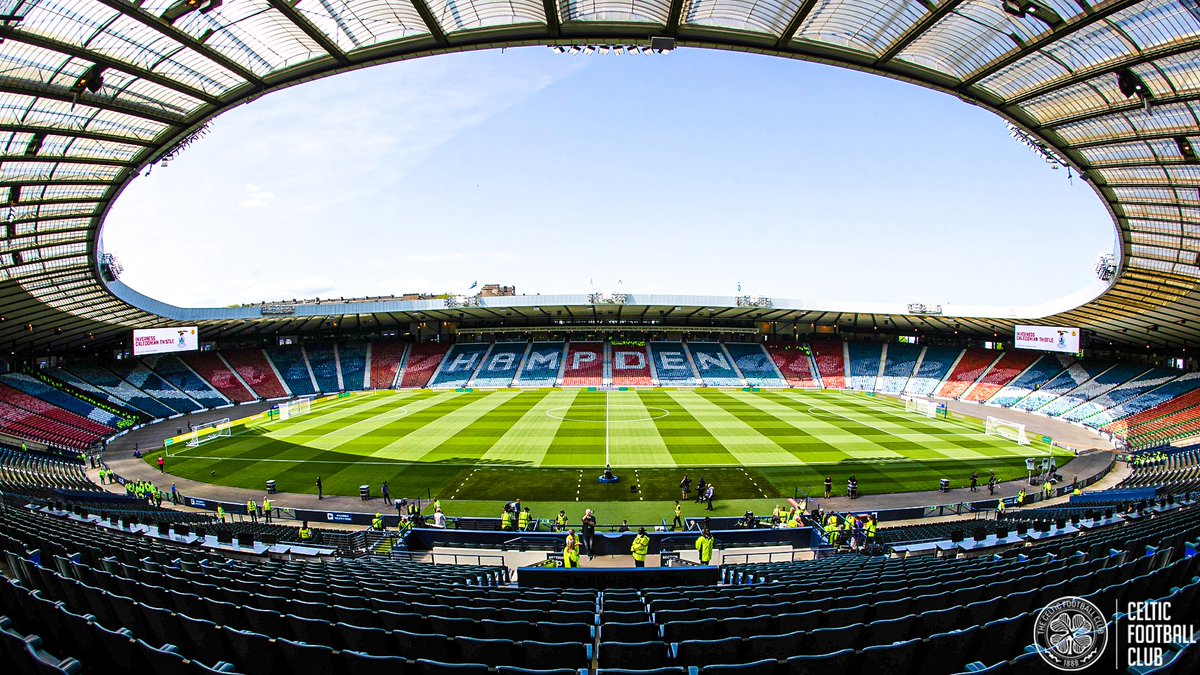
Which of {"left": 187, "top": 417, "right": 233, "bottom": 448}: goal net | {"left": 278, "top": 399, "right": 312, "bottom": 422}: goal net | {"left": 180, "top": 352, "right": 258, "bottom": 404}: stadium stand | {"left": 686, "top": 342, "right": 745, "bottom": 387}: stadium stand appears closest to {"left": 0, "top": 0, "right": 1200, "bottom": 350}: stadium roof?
{"left": 187, "top": 417, "right": 233, "bottom": 448}: goal net

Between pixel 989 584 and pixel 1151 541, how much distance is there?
4.63 meters

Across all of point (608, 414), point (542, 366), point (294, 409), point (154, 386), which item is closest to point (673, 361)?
point (542, 366)

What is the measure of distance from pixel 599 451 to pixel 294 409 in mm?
35851

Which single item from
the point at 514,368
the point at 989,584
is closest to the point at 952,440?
the point at 989,584

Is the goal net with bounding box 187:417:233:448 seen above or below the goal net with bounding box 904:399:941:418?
below

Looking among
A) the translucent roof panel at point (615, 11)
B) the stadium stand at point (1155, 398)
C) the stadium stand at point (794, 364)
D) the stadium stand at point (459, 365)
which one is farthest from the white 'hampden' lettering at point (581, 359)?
the translucent roof panel at point (615, 11)

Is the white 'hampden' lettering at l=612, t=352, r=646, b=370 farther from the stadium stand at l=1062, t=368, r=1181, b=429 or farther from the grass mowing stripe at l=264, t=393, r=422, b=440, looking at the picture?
the stadium stand at l=1062, t=368, r=1181, b=429

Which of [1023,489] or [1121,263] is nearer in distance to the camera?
[1023,489]

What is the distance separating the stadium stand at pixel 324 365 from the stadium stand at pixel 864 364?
64596 mm

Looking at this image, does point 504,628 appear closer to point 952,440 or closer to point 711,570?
point 711,570

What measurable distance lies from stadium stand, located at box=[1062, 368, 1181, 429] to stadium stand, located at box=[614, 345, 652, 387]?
1613 inches

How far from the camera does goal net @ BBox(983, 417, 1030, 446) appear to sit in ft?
132

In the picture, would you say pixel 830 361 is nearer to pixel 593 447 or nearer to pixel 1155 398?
pixel 1155 398

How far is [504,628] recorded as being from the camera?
6453 mm
